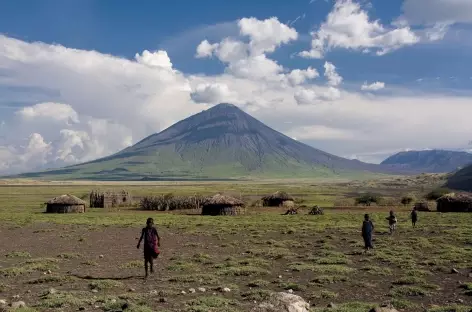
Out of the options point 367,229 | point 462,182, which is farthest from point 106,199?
point 462,182

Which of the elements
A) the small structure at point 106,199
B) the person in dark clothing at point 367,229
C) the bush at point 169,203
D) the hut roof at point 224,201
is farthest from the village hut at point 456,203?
the small structure at point 106,199

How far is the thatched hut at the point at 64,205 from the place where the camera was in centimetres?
6021

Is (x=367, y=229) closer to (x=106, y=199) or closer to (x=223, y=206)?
(x=223, y=206)

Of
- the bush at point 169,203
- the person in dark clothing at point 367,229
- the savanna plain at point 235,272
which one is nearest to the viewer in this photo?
the savanna plain at point 235,272

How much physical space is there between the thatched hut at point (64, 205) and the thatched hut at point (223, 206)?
640 inches

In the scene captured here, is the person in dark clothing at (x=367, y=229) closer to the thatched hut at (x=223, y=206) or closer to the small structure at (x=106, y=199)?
the thatched hut at (x=223, y=206)

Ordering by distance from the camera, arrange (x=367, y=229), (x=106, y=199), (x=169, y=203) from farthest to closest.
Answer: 1. (x=106, y=199)
2. (x=169, y=203)
3. (x=367, y=229)

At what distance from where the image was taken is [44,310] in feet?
40.5

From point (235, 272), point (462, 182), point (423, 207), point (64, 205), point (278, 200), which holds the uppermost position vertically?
point (462, 182)

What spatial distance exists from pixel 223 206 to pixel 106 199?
2261 centimetres

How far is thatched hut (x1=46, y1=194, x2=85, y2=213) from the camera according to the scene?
6021 centimetres

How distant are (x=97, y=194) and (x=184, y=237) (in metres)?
43.7

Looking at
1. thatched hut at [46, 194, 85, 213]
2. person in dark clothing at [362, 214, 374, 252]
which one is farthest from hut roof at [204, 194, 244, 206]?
person in dark clothing at [362, 214, 374, 252]

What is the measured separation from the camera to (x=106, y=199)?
71438 millimetres
